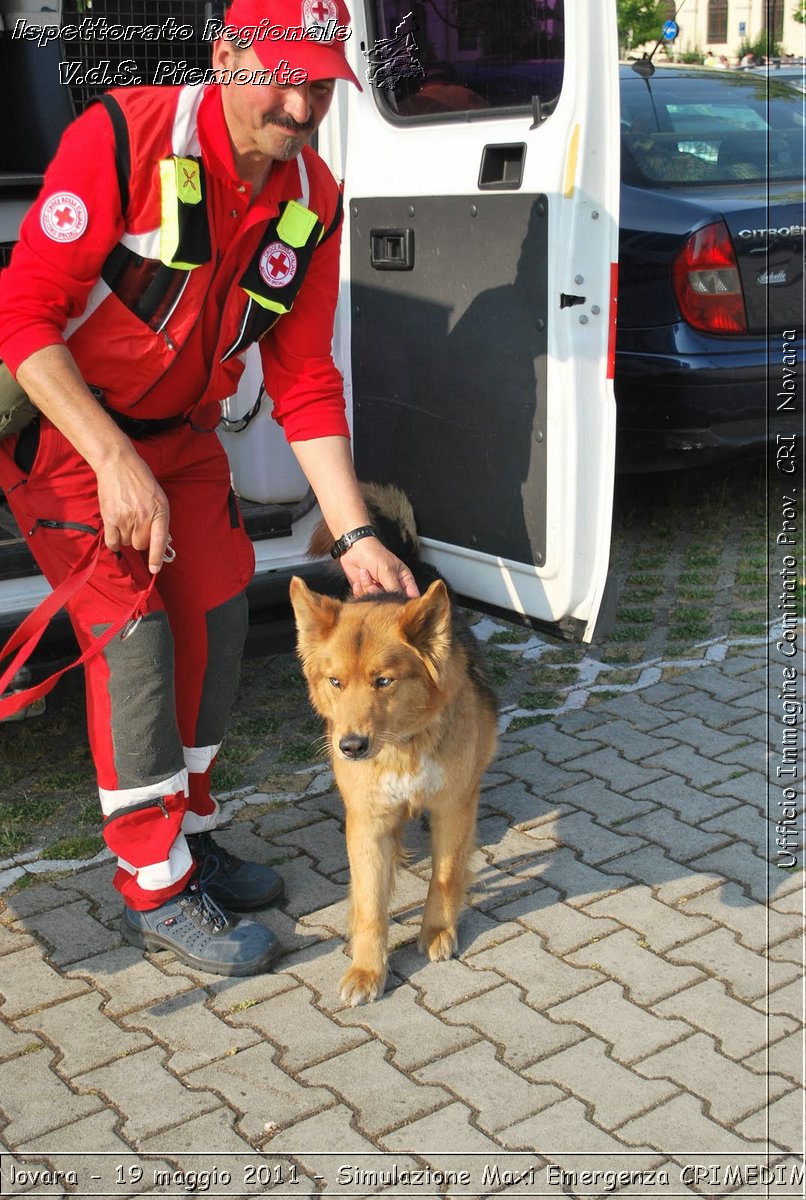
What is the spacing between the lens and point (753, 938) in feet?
11.6

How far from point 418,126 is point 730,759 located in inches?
103

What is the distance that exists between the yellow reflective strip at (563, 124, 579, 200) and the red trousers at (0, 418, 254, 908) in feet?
4.18

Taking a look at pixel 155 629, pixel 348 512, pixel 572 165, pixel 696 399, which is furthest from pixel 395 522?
pixel 696 399

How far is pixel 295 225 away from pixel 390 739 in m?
1.41

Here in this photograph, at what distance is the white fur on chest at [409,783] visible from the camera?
10.8ft

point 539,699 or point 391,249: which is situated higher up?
point 391,249

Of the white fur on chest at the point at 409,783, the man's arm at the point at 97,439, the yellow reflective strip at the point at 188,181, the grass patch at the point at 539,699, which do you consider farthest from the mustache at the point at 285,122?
the grass patch at the point at 539,699

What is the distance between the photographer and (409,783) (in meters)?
3.31

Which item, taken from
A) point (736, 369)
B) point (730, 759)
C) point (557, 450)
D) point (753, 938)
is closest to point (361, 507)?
point (557, 450)

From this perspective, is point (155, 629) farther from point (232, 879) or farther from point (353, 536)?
point (232, 879)

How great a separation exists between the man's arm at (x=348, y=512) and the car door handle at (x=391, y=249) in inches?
37.7

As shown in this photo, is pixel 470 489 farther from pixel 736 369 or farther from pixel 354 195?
pixel 736 369

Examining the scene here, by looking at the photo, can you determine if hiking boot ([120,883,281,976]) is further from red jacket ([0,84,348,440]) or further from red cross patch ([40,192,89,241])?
red cross patch ([40,192,89,241])

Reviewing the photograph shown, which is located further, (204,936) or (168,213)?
(204,936)
